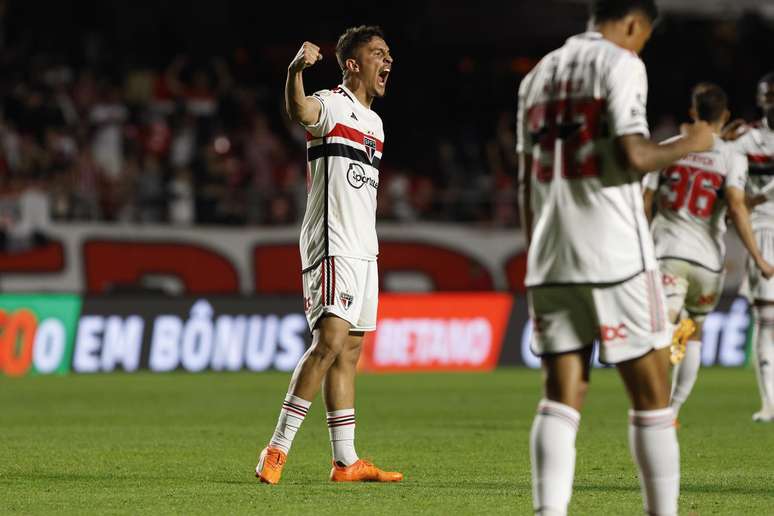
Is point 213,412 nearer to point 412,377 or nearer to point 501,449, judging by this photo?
point 501,449

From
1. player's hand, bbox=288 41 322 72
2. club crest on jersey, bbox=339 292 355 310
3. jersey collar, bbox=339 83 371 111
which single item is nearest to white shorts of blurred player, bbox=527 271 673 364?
player's hand, bbox=288 41 322 72

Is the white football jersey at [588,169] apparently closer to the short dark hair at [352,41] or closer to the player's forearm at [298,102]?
the player's forearm at [298,102]

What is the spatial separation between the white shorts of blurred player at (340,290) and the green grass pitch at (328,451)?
2.86 ft

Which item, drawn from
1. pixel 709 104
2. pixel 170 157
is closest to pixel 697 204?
pixel 709 104

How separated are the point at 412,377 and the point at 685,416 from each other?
21.5 ft

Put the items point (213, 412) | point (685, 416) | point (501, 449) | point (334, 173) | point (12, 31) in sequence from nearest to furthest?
1. point (334, 173)
2. point (501, 449)
3. point (685, 416)
4. point (213, 412)
5. point (12, 31)

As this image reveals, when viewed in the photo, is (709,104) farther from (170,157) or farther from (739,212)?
(170,157)

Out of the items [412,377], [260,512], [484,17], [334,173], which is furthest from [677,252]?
[484,17]

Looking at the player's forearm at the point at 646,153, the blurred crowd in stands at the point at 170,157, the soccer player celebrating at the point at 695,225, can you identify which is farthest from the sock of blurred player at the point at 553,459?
the blurred crowd in stands at the point at 170,157

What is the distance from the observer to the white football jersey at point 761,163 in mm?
11766

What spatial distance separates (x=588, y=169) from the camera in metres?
5.38

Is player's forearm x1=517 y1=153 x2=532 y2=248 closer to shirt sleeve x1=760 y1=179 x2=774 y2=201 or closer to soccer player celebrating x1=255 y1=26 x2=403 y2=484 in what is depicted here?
soccer player celebrating x1=255 y1=26 x2=403 y2=484

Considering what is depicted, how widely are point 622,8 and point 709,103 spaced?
439cm

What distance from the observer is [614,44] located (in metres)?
5.43
